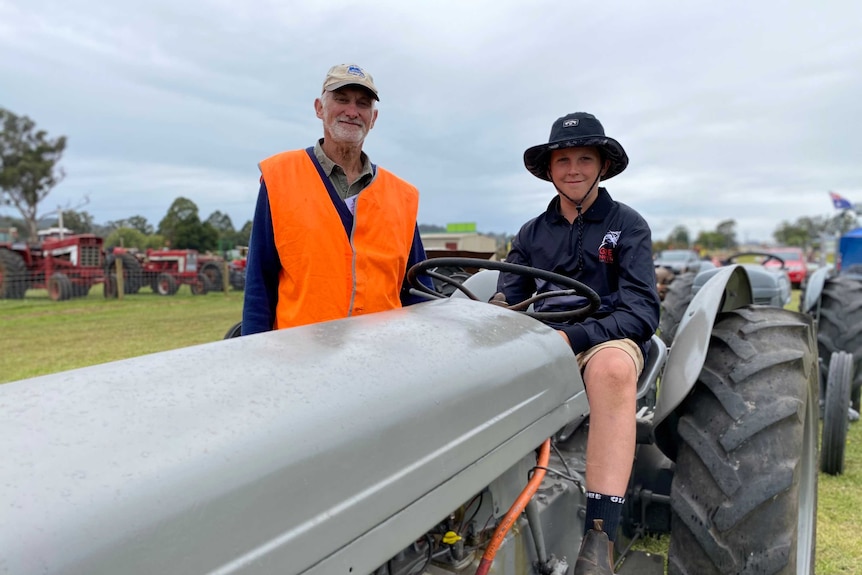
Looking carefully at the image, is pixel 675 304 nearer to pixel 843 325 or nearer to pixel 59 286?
pixel 843 325

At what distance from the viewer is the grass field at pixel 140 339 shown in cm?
295

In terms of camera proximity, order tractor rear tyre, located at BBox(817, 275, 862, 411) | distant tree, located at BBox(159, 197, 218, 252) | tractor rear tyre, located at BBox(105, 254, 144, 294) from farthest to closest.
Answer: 1. distant tree, located at BBox(159, 197, 218, 252)
2. tractor rear tyre, located at BBox(105, 254, 144, 294)
3. tractor rear tyre, located at BBox(817, 275, 862, 411)

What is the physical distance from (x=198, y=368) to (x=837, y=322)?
475 centimetres

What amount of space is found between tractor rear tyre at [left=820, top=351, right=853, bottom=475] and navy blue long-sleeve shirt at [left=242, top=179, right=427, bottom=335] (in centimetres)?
255

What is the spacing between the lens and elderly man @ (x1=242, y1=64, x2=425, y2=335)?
2.25m

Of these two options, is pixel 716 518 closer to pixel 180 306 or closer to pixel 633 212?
pixel 633 212

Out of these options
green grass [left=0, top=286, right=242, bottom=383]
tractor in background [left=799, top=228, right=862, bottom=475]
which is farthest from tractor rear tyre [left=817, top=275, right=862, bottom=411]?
green grass [left=0, top=286, right=242, bottom=383]

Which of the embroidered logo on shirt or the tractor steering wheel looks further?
the embroidered logo on shirt

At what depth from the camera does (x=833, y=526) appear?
3.02 m

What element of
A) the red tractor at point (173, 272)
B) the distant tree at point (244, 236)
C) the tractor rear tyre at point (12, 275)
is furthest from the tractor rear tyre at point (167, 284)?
the distant tree at point (244, 236)

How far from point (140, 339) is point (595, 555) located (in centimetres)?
863

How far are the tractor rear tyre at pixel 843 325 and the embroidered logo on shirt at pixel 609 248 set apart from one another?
10.1 feet

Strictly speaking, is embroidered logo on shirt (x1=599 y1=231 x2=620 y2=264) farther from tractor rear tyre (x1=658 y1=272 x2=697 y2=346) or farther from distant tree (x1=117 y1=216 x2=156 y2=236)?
distant tree (x1=117 y1=216 x2=156 y2=236)

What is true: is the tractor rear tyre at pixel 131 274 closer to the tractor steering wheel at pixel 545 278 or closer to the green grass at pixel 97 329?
the green grass at pixel 97 329
